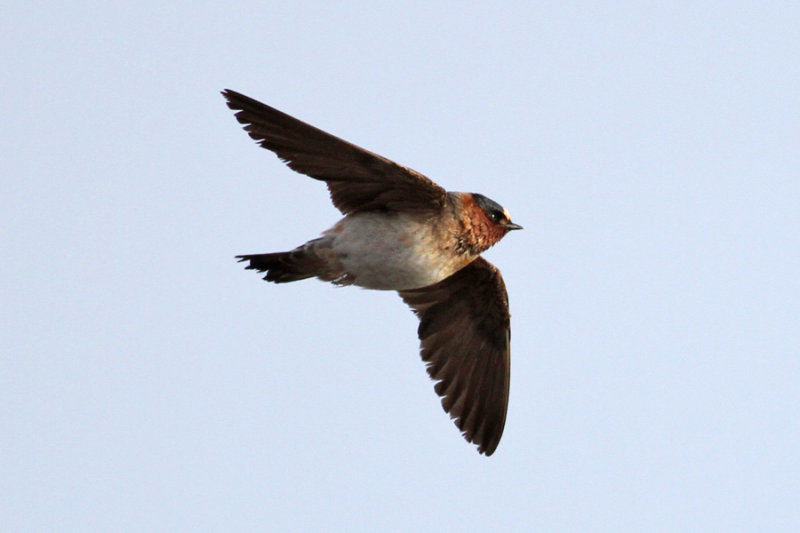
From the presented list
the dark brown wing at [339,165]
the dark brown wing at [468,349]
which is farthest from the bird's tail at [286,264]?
the dark brown wing at [468,349]

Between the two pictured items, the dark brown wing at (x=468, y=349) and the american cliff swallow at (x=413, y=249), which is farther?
the dark brown wing at (x=468, y=349)

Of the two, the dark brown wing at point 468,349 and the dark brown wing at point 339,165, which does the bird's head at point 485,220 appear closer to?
the dark brown wing at point 339,165

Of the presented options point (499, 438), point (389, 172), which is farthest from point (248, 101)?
point (499, 438)

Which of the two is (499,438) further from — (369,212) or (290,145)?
(290,145)

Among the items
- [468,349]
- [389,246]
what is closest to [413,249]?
[389,246]

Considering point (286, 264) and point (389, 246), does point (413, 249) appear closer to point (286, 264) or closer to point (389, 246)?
point (389, 246)

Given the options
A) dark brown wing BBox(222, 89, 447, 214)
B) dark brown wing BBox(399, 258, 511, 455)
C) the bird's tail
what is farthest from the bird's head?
the bird's tail
